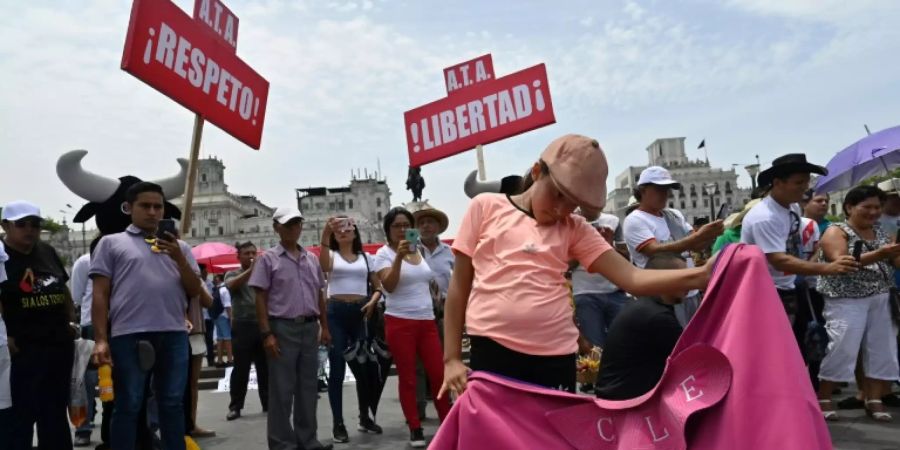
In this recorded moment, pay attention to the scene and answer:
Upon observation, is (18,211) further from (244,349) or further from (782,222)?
(782,222)

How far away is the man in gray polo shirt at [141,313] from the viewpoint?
4.55 metres

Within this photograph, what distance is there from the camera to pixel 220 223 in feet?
435

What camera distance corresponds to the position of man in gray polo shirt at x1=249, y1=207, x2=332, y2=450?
18.5ft

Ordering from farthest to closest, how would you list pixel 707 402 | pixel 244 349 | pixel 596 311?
pixel 244 349
pixel 596 311
pixel 707 402

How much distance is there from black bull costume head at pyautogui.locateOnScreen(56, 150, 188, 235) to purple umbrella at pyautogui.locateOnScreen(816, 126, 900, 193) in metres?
7.23

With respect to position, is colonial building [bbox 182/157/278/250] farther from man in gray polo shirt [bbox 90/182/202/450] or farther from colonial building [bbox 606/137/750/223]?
man in gray polo shirt [bbox 90/182/202/450]

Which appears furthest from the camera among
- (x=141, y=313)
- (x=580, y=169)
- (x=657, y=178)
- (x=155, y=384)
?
(x=657, y=178)

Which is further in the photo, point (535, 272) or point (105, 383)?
point (105, 383)

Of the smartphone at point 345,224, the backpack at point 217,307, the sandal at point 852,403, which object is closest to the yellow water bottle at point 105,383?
the smartphone at point 345,224

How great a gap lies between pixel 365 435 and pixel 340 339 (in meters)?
0.86

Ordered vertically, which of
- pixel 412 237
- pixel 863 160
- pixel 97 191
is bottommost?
pixel 412 237

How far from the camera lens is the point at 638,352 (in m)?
3.39

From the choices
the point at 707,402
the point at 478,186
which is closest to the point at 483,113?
the point at 478,186

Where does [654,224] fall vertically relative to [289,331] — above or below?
above
